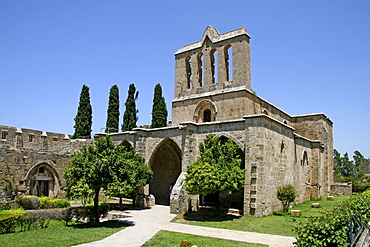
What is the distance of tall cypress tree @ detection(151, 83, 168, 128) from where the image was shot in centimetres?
3278

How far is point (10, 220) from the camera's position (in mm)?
11758

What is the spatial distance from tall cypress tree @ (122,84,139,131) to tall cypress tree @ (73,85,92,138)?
3787mm

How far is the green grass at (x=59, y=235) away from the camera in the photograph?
33.0 ft

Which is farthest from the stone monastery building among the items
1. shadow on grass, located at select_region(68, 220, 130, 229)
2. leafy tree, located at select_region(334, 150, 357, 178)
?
leafy tree, located at select_region(334, 150, 357, 178)

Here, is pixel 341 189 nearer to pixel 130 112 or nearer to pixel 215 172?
pixel 215 172

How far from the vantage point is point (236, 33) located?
21.3m

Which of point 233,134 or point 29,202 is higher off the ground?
point 233,134

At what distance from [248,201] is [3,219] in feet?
36.2

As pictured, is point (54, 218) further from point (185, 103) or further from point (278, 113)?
point (278, 113)

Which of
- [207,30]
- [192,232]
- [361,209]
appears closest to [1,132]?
[207,30]

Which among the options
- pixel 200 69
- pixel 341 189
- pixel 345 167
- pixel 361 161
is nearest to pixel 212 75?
pixel 200 69

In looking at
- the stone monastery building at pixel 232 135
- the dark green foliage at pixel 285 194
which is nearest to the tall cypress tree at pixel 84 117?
the stone monastery building at pixel 232 135

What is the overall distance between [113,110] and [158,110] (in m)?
5.02

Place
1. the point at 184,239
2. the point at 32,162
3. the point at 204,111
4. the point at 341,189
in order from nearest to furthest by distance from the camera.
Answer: the point at 184,239 < the point at 32,162 < the point at 204,111 < the point at 341,189
